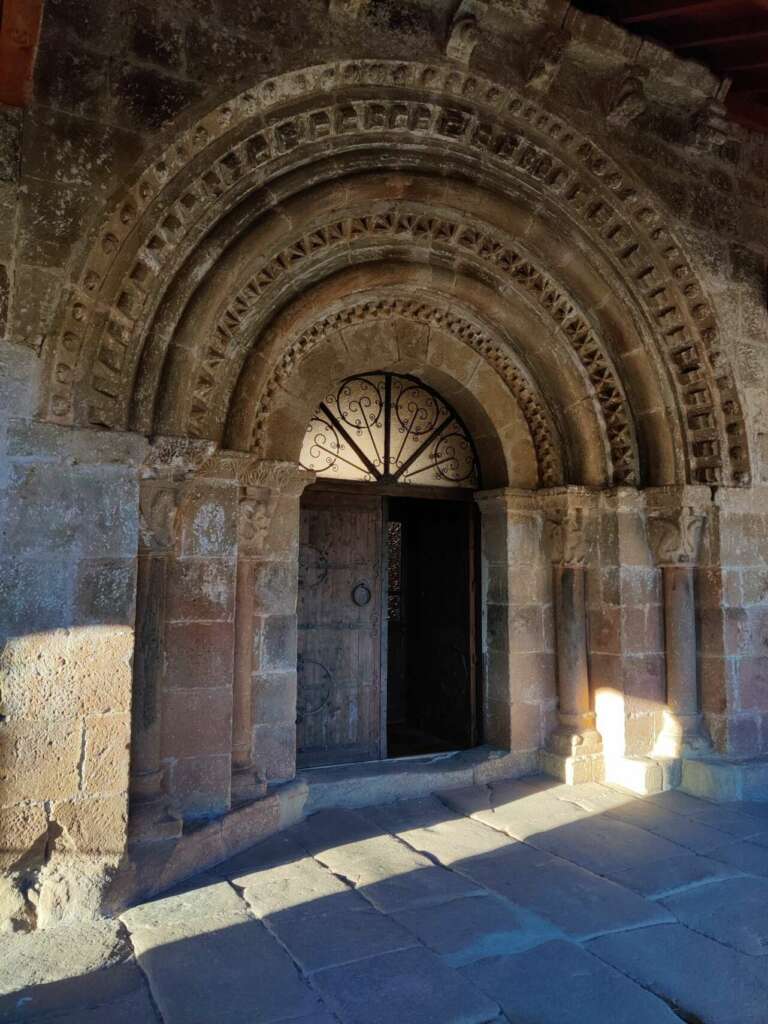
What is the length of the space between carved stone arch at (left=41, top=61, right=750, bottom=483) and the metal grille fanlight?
142 centimetres

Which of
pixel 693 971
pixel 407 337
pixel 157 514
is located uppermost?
pixel 407 337

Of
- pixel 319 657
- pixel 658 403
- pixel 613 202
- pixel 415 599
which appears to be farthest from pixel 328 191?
pixel 415 599

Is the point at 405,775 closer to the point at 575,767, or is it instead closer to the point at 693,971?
the point at 575,767

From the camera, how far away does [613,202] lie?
14.3ft

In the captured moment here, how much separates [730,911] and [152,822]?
2389 mm

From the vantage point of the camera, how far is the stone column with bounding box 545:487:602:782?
15.1ft

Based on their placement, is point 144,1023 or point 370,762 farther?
point 370,762

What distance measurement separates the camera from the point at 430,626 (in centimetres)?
560

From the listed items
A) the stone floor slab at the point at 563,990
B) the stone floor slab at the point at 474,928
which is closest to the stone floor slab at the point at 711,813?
the stone floor slab at the point at 474,928

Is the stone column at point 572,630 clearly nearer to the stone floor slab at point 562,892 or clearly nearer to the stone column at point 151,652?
the stone floor slab at point 562,892

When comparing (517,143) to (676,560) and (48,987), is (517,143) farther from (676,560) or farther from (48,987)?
(48,987)

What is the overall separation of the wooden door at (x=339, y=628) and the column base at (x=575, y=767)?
1.13 m

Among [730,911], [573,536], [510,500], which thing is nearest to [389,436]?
[510,500]

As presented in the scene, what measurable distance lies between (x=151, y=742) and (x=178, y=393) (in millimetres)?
1580
